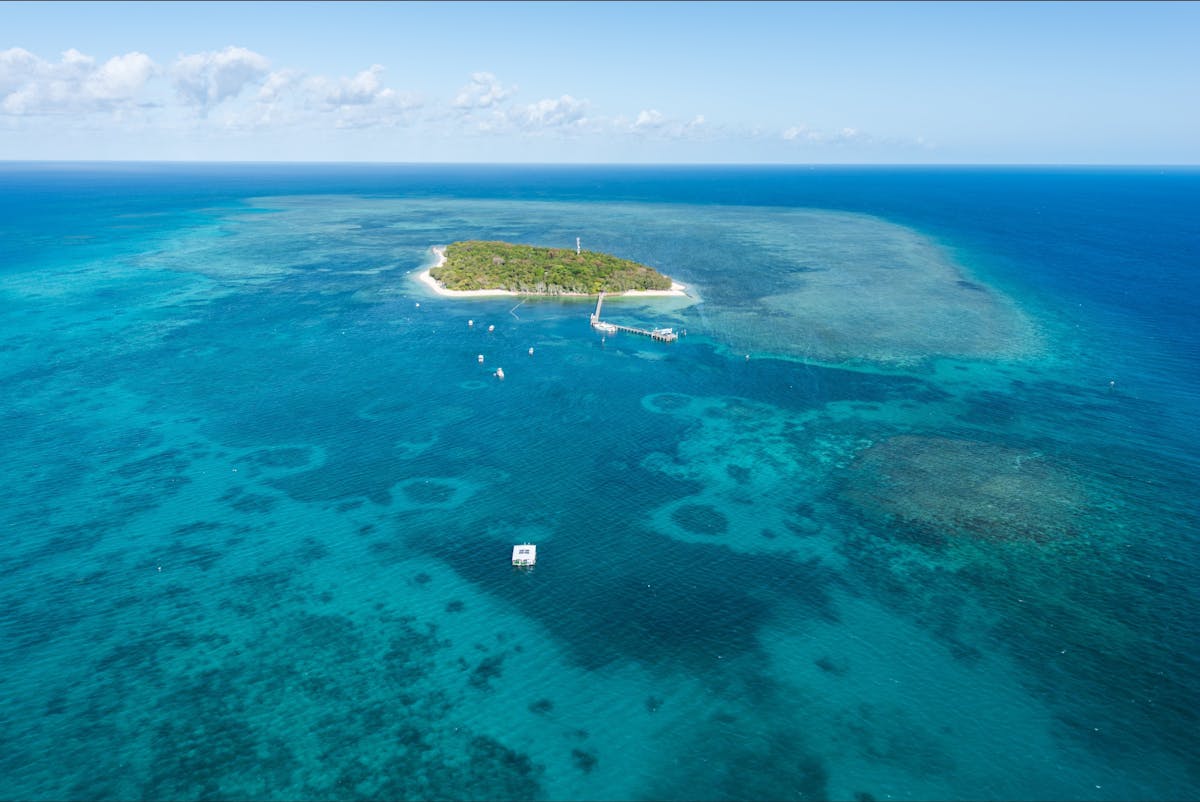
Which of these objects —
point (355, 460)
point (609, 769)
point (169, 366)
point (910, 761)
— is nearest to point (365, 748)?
point (609, 769)

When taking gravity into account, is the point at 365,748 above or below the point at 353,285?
below

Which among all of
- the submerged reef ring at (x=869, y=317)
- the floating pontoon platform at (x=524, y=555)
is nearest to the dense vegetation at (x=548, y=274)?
the submerged reef ring at (x=869, y=317)

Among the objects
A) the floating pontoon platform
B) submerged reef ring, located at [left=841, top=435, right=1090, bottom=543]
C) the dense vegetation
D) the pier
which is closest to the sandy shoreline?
the dense vegetation

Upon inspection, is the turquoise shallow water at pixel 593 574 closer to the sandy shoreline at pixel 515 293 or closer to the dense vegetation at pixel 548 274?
the sandy shoreline at pixel 515 293

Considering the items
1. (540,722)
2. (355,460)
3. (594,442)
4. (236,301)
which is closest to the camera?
(540,722)

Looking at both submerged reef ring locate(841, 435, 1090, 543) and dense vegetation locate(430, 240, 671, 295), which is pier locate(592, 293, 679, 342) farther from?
submerged reef ring locate(841, 435, 1090, 543)

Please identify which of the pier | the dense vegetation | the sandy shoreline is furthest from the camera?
the dense vegetation

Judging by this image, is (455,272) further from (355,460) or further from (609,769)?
(609,769)
